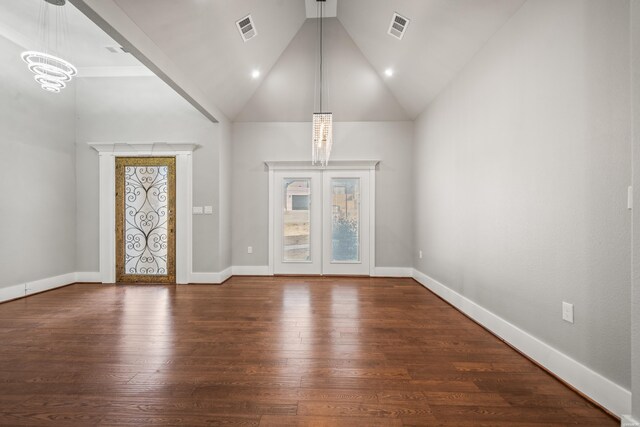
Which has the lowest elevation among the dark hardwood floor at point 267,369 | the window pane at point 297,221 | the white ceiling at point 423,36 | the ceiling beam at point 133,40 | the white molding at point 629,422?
the dark hardwood floor at point 267,369

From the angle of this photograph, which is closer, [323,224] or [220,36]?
[220,36]

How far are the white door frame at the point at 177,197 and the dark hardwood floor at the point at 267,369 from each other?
1.43 metres

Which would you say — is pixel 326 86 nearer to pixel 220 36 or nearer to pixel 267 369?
pixel 220 36

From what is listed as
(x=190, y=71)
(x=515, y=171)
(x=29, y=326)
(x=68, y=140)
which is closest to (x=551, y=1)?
(x=515, y=171)

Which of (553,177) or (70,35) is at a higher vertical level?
(70,35)

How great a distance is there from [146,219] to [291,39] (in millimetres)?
3980

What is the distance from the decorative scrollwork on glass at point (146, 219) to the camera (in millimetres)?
5250

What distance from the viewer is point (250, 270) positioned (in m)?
5.78

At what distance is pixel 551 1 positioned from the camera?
7.34ft

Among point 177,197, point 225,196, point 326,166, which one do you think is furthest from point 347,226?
point 177,197

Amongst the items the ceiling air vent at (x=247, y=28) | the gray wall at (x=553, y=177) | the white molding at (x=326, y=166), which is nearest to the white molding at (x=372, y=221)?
the white molding at (x=326, y=166)

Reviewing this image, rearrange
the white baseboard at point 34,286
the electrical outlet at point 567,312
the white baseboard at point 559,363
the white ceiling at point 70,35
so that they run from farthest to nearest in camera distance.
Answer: the white baseboard at point 34,286 → the white ceiling at point 70,35 → the electrical outlet at point 567,312 → the white baseboard at point 559,363

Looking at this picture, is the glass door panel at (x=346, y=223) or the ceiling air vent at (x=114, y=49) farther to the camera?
the glass door panel at (x=346, y=223)

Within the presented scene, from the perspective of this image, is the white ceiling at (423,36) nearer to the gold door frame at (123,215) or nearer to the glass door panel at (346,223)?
the glass door panel at (346,223)
